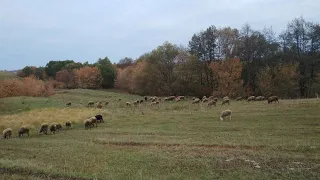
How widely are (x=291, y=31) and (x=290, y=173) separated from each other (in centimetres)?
7451

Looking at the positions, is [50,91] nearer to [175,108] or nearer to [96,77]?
[96,77]

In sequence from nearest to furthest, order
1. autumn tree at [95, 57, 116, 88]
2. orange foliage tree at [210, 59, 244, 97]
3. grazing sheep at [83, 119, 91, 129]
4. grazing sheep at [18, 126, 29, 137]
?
grazing sheep at [18, 126, 29, 137]
grazing sheep at [83, 119, 91, 129]
orange foliage tree at [210, 59, 244, 97]
autumn tree at [95, 57, 116, 88]

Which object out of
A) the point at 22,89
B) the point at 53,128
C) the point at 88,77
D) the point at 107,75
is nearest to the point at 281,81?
the point at 53,128

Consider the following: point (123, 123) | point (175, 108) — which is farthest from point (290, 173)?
point (175, 108)

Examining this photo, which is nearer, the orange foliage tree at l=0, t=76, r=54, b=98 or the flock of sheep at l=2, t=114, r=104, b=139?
the flock of sheep at l=2, t=114, r=104, b=139

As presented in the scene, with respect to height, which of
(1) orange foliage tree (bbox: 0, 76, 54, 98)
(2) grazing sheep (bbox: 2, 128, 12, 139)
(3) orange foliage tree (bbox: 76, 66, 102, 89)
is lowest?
(2) grazing sheep (bbox: 2, 128, 12, 139)

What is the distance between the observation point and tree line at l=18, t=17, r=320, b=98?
76062 mm

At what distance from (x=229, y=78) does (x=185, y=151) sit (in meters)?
63.1

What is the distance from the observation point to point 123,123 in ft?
120

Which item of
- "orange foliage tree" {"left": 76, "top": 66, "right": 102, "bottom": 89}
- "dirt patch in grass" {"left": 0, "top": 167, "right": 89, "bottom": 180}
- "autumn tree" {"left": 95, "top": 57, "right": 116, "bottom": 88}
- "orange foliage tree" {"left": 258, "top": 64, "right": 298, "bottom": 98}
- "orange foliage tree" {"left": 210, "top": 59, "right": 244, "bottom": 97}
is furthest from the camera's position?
"autumn tree" {"left": 95, "top": 57, "right": 116, "bottom": 88}

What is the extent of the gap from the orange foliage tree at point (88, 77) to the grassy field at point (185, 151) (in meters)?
87.2

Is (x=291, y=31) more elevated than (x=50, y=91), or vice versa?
(x=291, y=31)

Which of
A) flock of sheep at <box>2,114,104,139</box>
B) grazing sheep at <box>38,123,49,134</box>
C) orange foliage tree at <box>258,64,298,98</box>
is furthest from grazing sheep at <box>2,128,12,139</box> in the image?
orange foliage tree at <box>258,64,298,98</box>

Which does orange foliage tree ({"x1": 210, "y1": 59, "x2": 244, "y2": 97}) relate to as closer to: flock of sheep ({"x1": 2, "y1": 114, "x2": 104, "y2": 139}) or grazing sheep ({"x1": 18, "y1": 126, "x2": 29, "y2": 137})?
A: flock of sheep ({"x1": 2, "y1": 114, "x2": 104, "y2": 139})
